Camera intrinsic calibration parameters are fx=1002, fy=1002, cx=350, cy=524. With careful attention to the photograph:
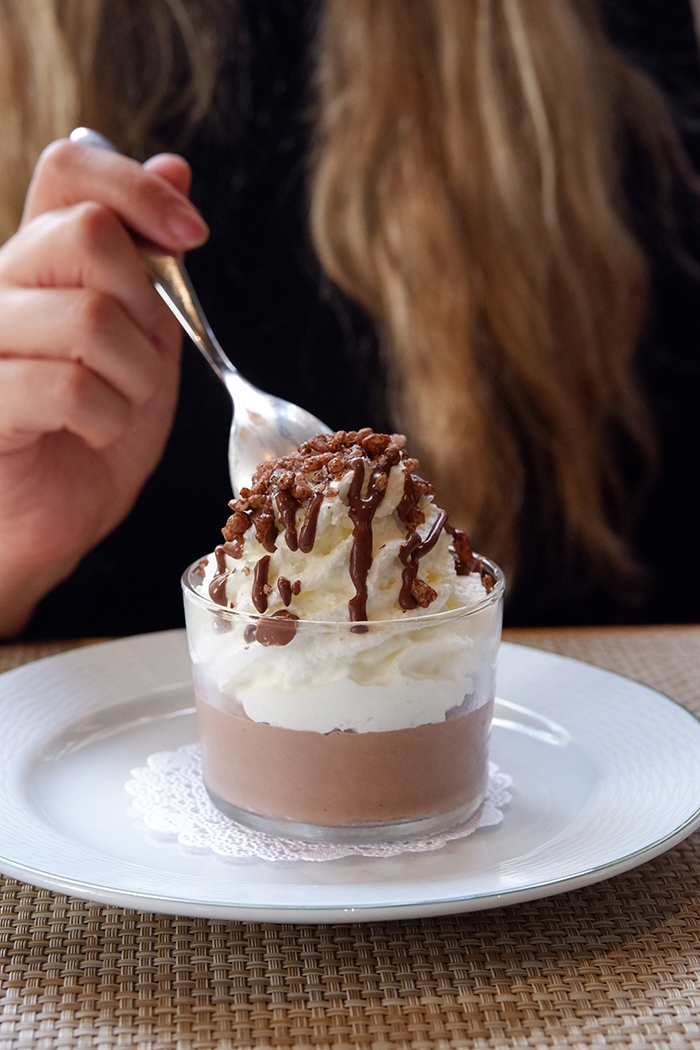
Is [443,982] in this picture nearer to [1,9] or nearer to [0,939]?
[0,939]

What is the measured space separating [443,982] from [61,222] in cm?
110

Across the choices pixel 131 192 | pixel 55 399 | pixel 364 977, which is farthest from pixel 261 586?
pixel 131 192

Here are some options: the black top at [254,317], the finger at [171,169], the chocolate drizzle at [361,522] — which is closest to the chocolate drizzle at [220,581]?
the chocolate drizzle at [361,522]

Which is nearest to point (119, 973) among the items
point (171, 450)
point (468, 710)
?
point (468, 710)

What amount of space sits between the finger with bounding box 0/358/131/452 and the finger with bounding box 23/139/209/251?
22 cm

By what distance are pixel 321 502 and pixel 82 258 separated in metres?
0.65

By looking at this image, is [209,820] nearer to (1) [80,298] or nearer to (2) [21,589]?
(1) [80,298]

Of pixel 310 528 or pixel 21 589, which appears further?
pixel 21 589

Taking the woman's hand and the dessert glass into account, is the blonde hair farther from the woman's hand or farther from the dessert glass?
the dessert glass

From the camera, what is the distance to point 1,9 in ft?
6.25

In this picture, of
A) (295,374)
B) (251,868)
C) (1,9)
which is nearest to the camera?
(251,868)

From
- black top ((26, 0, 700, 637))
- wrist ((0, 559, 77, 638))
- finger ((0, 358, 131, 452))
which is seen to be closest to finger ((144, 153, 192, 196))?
finger ((0, 358, 131, 452))

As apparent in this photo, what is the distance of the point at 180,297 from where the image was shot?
4.50 ft

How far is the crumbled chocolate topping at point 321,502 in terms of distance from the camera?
92 cm
